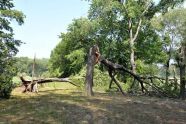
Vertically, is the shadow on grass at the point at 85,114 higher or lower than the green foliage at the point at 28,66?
lower

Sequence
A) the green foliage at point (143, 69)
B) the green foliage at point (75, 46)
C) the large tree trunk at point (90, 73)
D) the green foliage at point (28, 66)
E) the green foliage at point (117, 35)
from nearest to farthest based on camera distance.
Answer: the large tree trunk at point (90, 73), the green foliage at point (28, 66), the green foliage at point (117, 35), the green foliage at point (143, 69), the green foliage at point (75, 46)

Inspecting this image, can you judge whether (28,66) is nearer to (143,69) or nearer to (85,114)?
(143,69)

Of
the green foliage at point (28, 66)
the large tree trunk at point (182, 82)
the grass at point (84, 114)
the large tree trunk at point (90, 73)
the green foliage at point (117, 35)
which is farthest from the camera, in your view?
the green foliage at point (117, 35)

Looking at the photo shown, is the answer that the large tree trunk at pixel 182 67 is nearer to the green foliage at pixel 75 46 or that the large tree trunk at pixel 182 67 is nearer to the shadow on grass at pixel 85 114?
the shadow on grass at pixel 85 114

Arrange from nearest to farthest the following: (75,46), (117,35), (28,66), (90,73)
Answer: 1. (90,73)
2. (117,35)
3. (75,46)
4. (28,66)

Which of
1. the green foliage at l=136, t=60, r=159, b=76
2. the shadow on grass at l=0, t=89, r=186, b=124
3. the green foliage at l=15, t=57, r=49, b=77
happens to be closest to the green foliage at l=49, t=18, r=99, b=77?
the green foliage at l=15, t=57, r=49, b=77

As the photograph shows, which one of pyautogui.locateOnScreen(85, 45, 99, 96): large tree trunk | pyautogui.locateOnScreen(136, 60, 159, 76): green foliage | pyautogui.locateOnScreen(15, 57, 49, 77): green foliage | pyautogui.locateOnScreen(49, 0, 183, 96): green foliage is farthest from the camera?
pyautogui.locateOnScreen(136, 60, 159, 76): green foliage

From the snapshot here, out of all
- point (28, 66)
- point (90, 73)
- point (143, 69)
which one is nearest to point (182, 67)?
point (90, 73)

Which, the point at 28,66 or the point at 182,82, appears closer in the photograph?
the point at 182,82

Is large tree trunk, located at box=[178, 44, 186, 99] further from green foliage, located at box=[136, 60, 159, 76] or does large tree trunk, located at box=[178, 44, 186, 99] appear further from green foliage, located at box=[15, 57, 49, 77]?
green foliage, located at box=[136, 60, 159, 76]

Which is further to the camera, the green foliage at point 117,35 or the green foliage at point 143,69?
the green foliage at point 143,69

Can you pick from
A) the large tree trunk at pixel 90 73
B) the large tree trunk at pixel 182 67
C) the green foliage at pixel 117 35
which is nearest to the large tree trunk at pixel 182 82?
the large tree trunk at pixel 182 67

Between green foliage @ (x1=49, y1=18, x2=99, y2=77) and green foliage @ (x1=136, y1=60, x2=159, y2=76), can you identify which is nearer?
green foliage @ (x1=136, y1=60, x2=159, y2=76)

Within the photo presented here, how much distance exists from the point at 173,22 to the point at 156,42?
677 cm
